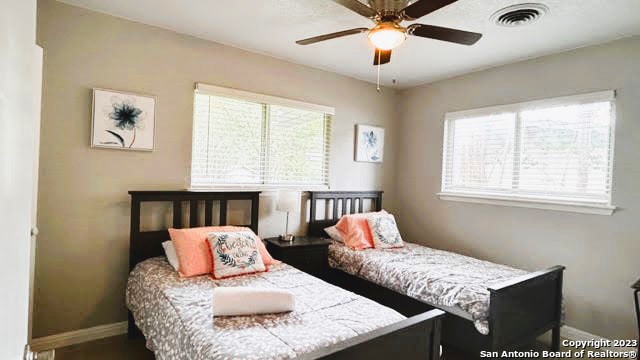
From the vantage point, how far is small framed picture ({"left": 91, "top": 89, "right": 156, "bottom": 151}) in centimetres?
265

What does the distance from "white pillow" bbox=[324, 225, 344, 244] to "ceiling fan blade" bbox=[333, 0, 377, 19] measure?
2320mm

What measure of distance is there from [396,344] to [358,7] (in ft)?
5.66

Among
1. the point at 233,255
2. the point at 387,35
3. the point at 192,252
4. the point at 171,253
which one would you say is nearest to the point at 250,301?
the point at 233,255

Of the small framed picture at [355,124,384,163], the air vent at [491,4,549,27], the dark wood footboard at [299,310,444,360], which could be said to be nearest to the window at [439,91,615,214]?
the small framed picture at [355,124,384,163]

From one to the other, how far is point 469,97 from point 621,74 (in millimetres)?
1306

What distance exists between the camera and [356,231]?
11.9 feet

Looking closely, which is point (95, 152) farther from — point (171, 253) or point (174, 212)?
point (171, 253)

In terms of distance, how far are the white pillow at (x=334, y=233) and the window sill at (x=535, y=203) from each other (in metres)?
1.33

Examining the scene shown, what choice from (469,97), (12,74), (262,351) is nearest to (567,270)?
(469,97)

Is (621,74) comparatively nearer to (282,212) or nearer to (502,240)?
(502,240)

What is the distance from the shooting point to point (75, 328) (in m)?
2.64

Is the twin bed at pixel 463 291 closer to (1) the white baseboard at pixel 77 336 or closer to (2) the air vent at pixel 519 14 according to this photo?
(2) the air vent at pixel 519 14

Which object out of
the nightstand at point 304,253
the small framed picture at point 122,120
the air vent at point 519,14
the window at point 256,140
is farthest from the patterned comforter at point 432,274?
the small framed picture at point 122,120

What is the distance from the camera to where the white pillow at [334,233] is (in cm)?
373
